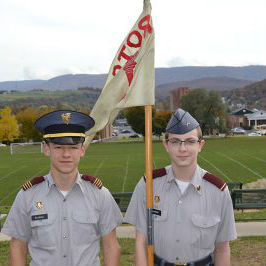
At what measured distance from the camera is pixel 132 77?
4.62 metres

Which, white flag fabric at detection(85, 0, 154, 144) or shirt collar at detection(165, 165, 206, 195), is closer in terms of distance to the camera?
shirt collar at detection(165, 165, 206, 195)

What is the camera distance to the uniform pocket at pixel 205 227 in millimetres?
3975

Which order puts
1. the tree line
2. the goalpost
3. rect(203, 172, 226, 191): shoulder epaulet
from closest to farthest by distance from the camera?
rect(203, 172, 226, 191): shoulder epaulet < the goalpost < the tree line

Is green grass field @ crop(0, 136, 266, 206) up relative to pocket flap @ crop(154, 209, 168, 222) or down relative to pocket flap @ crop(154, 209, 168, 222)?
down

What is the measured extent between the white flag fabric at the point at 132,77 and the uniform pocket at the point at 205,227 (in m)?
1.21

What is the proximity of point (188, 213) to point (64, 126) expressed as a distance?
1.30 meters

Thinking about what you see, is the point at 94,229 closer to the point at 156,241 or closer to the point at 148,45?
the point at 156,241

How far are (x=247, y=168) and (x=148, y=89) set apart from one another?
79.2ft

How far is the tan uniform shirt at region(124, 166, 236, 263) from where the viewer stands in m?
4.00

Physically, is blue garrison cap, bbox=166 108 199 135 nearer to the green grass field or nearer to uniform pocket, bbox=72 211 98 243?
uniform pocket, bbox=72 211 98 243

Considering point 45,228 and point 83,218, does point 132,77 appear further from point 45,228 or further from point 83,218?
point 45,228

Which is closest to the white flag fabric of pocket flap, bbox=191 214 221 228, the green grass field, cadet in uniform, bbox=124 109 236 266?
cadet in uniform, bbox=124 109 236 266

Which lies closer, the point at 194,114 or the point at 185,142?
the point at 185,142

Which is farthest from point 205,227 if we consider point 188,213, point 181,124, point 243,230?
point 243,230
